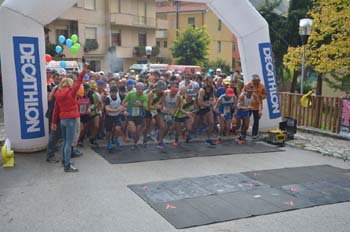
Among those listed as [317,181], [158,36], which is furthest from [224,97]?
[158,36]

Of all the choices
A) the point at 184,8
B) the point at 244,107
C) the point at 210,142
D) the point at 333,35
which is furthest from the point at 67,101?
the point at 184,8

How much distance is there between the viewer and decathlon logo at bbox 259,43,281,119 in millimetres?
11586

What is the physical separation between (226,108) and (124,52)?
31.0 m

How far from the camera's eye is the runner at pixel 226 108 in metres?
10.6

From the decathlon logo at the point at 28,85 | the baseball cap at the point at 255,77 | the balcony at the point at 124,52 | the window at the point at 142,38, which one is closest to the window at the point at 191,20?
the window at the point at 142,38

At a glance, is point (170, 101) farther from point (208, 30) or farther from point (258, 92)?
point (208, 30)

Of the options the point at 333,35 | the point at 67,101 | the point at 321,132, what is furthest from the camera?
the point at 333,35

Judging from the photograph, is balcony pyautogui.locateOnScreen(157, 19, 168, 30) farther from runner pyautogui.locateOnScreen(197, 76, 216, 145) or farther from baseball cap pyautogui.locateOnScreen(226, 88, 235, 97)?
baseball cap pyautogui.locateOnScreen(226, 88, 235, 97)

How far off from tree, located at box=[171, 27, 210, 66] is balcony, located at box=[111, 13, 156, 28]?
14.3 ft

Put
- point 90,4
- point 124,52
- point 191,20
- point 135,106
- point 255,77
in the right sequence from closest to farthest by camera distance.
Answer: point 135,106, point 255,77, point 90,4, point 124,52, point 191,20

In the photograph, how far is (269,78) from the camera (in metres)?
11.7

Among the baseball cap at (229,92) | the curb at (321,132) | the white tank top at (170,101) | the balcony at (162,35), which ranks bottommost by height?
the curb at (321,132)

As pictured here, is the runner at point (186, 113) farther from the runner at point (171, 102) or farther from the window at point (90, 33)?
the window at point (90, 33)

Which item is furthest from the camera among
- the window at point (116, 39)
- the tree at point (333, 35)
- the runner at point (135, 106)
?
the window at point (116, 39)
